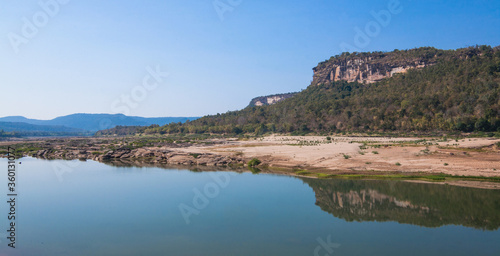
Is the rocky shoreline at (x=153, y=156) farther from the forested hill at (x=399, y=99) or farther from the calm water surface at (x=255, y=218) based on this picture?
the forested hill at (x=399, y=99)

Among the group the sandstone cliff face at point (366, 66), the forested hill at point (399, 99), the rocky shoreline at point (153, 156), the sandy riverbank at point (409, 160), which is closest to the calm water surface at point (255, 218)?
the sandy riverbank at point (409, 160)

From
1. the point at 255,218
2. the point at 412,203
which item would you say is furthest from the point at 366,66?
the point at 255,218

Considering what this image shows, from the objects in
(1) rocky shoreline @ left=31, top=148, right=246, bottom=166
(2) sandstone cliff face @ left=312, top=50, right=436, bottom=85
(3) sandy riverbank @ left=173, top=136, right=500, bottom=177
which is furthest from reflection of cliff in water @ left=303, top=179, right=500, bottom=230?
(2) sandstone cliff face @ left=312, top=50, right=436, bottom=85

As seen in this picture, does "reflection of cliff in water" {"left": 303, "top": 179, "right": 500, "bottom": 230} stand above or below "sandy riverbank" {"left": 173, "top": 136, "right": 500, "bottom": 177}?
below

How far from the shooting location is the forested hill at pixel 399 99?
64.4 meters

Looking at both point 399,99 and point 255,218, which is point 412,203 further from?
point 399,99

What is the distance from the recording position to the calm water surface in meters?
14.8

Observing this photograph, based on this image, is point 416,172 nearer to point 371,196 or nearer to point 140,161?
point 371,196

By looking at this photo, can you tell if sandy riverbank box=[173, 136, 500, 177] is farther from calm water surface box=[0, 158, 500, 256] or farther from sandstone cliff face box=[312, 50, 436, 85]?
sandstone cliff face box=[312, 50, 436, 85]

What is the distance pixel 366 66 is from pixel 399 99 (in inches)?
2102

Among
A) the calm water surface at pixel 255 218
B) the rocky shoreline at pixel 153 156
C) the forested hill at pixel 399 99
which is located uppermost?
the forested hill at pixel 399 99

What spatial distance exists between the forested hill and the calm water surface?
45770 millimetres

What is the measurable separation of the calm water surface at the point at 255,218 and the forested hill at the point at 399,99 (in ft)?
150

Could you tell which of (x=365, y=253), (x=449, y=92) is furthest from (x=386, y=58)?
(x=365, y=253)
